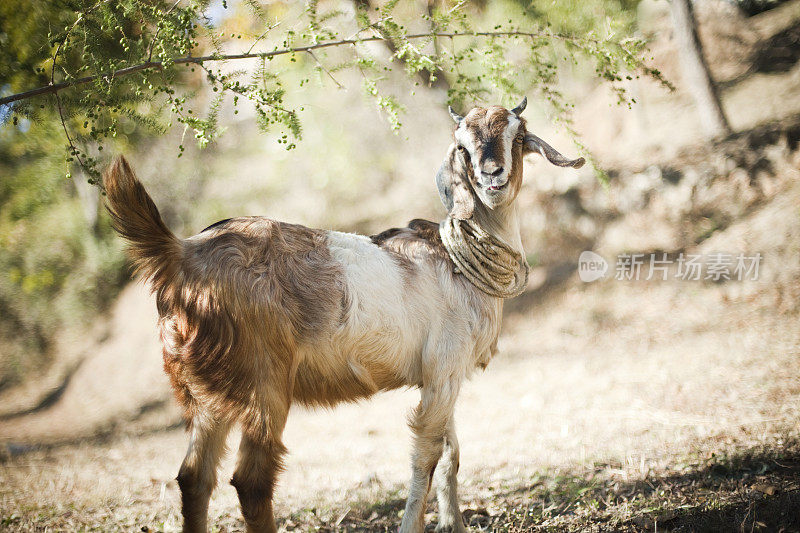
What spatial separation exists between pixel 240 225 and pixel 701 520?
2.86 metres

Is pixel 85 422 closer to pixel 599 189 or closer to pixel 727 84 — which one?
pixel 599 189

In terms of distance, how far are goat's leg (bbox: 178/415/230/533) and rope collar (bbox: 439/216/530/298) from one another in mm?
1546

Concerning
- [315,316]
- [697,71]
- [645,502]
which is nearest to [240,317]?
[315,316]

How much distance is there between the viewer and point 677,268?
23.5 ft

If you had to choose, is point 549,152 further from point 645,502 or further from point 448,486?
point 645,502

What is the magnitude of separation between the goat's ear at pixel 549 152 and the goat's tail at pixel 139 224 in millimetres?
1991

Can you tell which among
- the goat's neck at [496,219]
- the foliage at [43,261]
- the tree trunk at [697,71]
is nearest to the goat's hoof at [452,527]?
the goat's neck at [496,219]

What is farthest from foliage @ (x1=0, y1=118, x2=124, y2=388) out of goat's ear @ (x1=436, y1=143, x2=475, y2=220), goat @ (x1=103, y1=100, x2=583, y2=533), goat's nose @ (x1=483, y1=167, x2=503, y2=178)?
goat's nose @ (x1=483, y1=167, x2=503, y2=178)

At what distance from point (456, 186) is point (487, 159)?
0.93 feet

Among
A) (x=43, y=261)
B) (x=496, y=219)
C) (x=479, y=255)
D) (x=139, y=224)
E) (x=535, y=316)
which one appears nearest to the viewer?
(x=139, y=224)

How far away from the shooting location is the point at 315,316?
9.07 feet

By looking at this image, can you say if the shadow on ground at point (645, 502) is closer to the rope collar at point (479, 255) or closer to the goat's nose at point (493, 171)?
the rope collar at point (479, 255)

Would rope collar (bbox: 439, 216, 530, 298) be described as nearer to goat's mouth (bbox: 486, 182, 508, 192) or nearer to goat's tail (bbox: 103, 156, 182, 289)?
goat's mouth (bbox: 486, 182, 508, 192)

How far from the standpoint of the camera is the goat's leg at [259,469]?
265 cm
